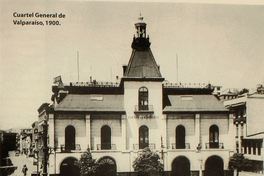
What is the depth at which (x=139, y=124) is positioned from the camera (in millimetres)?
8469

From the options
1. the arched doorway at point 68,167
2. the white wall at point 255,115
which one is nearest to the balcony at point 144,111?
the arched doorway at point 68,167

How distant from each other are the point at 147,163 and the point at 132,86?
1313mm

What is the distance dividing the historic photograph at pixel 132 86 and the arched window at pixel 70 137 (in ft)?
0.05

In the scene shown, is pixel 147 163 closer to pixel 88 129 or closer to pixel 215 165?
pixel 88 129

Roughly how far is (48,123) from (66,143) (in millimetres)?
437

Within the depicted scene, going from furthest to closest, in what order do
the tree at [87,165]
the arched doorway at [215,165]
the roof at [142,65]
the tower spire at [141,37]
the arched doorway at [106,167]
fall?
1. the arched doorway at [215,165]
2. the arched doorway at [106,167]
3. the roof at [142,65]
4. the tree at [87,165]
5. the tower spire at [141,37]

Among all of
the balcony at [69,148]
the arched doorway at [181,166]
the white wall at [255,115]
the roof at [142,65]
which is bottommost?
the arched doorway at [181,166]

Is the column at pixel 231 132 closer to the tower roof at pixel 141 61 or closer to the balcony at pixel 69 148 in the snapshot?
the tower roof at pixel 141 61

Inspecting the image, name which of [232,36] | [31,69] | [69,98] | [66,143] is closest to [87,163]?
[66,143]

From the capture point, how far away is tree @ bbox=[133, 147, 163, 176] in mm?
8148

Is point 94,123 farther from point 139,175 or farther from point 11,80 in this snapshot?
point 11,80

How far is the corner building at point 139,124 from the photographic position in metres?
8.33

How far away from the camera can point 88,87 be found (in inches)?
331

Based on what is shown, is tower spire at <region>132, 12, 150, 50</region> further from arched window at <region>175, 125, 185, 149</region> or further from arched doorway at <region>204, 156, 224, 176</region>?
arched doorway at <region>204, 156, 224, 176</region>
